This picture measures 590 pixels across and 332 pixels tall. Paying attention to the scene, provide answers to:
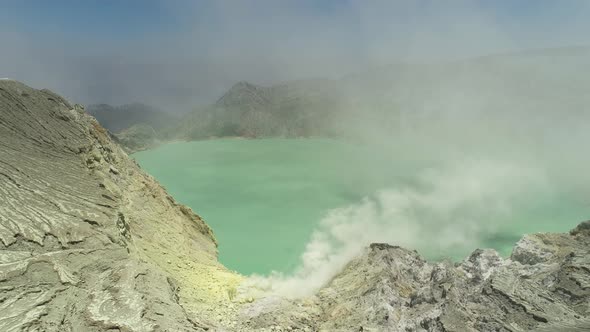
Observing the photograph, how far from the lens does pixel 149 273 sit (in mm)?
17078

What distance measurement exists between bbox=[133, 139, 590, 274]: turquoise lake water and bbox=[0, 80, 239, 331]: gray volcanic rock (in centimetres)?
691

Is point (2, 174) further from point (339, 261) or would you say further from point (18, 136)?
point (339, 261)

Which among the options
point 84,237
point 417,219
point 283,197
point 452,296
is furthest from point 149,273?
point 283,197

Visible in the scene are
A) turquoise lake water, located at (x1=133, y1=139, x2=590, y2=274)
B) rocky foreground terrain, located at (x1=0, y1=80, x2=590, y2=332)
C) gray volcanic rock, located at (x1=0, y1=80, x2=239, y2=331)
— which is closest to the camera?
gray volcanic rock, located at (x1=0, y1=80, x2=239, y2=331)

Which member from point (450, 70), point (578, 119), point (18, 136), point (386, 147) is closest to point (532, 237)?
point (18, 136)

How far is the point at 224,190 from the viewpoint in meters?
61.3

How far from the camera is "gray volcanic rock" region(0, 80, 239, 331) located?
13.9 meters

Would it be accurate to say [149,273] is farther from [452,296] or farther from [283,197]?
[283,197]

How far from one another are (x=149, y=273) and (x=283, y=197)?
3923 cm

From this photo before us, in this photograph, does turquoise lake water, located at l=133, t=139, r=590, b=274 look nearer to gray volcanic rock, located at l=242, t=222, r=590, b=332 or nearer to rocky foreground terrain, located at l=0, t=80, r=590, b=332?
rocky foreground terrain, located at l=0, t=80, r=590, b=332

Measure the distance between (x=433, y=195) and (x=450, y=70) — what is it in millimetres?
160478

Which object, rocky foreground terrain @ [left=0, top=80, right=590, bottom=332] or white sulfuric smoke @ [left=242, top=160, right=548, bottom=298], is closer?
rocky foreground terrain @ [left=0, top=80, right=590, bottom=332]

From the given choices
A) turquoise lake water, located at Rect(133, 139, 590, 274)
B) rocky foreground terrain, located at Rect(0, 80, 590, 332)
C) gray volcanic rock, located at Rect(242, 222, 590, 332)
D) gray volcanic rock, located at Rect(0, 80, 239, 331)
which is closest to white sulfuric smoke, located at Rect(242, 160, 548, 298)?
turquoise lake water, located at Rect(133, 139, 590, 274)

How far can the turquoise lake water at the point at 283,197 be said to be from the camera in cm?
3762
